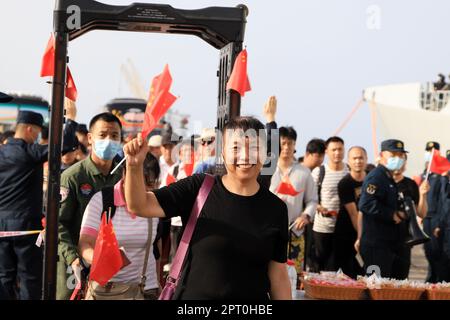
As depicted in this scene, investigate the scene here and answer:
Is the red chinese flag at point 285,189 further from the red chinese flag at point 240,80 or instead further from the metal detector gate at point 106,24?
Result: the red chinese flag at point 240,80

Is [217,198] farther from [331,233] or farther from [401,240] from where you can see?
[331,233]

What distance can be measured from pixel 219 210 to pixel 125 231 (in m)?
1.48

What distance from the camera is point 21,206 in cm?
800

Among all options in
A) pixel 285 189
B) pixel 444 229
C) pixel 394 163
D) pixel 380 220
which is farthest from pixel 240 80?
pixel 444 229

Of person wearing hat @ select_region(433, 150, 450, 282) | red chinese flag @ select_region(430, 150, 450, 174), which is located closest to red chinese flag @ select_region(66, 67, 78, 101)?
red chinese flag @ select_region(430, 150, 450, 174)

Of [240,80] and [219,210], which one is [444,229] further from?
[219,210]

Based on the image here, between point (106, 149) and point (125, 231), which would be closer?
point (125, 231)

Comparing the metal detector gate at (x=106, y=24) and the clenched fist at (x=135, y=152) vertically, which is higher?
the metal detector gate at (x=106, y=24)

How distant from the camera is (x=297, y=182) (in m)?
9.21

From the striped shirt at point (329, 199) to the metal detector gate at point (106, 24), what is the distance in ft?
15.3

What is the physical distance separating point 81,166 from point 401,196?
4.45 m

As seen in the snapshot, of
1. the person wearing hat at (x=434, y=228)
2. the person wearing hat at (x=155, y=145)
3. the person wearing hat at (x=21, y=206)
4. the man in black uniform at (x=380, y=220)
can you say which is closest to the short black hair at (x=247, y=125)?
the person wearing hat at (x=21, y=206)

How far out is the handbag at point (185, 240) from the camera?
3.96 m
